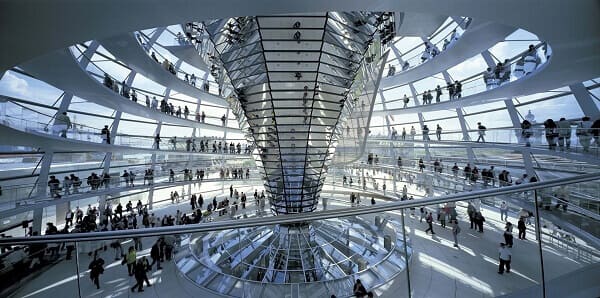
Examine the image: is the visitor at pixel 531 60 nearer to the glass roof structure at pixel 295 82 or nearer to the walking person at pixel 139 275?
the glass roof structure at pixel 295 82

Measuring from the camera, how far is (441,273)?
28.3 feet

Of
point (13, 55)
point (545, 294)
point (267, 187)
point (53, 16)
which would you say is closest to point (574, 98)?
point (267, 187)

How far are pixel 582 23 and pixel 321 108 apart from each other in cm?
707

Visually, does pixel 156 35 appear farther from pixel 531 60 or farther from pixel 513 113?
pixel 513 113

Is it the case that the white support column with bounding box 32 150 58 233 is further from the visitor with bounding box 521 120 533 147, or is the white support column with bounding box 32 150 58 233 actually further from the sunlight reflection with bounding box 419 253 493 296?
the visitor with bounding box 521 120 533 147

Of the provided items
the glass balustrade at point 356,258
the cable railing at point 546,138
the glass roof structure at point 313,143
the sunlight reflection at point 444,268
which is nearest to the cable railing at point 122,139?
the glass roof structure at point 313,143

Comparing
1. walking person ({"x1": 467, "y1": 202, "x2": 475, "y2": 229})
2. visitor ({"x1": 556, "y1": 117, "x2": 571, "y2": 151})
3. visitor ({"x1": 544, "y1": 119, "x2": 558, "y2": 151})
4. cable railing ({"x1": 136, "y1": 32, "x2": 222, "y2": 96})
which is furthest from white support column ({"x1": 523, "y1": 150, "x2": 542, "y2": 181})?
cable railing ({"x1": 136, "y1": 32, "x2": 222, "y2": 96})

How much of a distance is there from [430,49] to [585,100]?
348 inches

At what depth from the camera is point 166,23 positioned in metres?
5.04

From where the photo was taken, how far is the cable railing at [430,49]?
1456cm

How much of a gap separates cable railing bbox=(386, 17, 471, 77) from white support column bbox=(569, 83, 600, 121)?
5.07 m

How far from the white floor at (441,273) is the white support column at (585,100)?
5.50 meters

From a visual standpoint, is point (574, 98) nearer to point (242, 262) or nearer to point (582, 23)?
point (582, 23)

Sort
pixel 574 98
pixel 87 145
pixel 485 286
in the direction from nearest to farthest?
pixel 485 286, pixel 574 98, pixel 87 145
